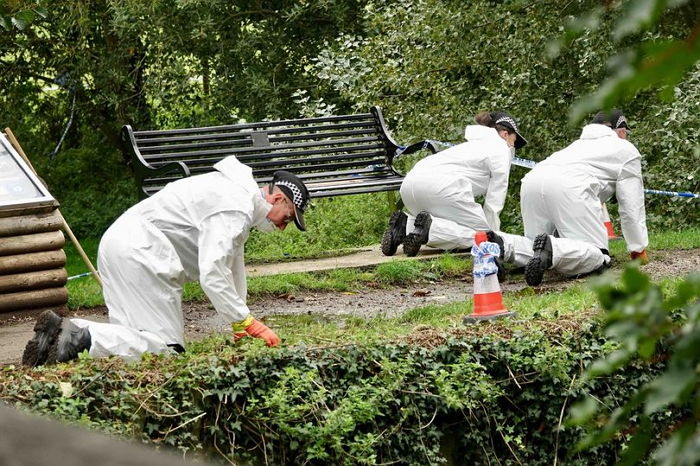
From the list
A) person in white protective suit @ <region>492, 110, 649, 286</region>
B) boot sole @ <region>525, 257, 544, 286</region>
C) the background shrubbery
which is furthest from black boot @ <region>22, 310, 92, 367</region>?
the background shrubbery

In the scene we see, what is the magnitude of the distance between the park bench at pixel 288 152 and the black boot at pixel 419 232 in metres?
0.65

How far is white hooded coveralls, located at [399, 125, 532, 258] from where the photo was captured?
1014 cm

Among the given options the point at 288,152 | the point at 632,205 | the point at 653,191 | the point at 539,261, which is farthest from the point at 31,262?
the point at 653,191

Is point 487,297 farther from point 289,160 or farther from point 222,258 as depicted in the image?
point 289,160

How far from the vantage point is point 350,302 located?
8539 millimetres

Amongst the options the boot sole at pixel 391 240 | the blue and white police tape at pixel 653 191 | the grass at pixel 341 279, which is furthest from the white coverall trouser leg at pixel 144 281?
the blue and white police tape at pixel 653 191

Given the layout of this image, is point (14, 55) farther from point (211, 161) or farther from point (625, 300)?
point (625, 300)

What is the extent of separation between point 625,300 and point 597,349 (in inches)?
191

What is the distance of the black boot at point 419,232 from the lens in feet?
32.8

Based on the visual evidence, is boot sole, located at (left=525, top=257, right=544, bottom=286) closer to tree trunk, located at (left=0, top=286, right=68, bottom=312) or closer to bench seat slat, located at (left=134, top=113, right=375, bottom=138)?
tree trunk, located at (left=0, top=286, right=68, bottom=312)

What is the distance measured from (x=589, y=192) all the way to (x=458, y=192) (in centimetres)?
122

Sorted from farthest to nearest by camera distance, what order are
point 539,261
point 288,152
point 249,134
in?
point 288,152
point 249,134
point 539,261

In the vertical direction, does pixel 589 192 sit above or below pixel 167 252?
below

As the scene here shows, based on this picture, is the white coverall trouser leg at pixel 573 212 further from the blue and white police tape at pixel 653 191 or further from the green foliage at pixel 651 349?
the green foliage at pixel 651 349
